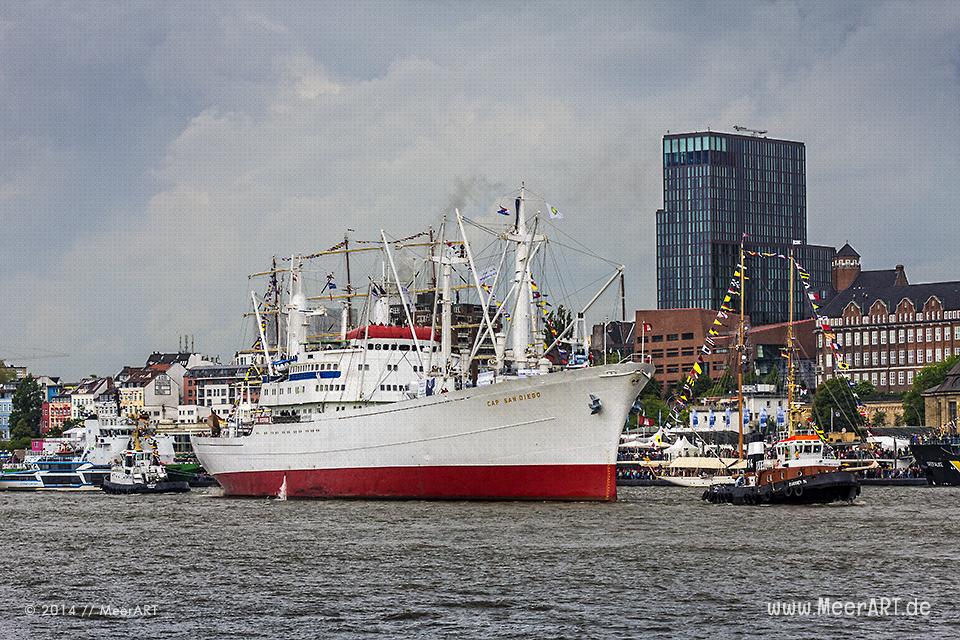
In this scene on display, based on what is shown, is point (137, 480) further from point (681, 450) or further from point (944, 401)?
point (944, 401)

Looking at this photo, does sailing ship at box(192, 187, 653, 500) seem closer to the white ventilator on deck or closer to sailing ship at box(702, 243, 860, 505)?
the white ventilator on deck

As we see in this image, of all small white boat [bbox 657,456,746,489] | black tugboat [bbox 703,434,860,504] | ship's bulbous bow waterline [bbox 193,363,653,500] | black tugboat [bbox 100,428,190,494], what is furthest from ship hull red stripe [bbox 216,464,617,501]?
small white boat [bbox 657,456,746,489]

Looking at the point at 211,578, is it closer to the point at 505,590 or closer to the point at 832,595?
the point at 505,590

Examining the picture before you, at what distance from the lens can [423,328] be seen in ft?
362

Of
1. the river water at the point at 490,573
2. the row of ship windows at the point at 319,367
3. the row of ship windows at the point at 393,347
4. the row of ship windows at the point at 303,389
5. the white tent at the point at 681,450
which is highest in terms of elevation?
the row of ship windows at the point at 393,347

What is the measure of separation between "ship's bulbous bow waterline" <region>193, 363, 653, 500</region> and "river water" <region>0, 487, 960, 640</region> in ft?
7.74

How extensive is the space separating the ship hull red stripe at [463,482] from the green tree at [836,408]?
98045mm

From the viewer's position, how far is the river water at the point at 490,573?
4325 centimetres

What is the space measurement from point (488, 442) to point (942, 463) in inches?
2082

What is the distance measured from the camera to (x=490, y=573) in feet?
A: 176

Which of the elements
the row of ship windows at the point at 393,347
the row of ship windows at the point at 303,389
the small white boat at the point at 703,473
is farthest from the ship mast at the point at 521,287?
the small white boat at the point at 703,473

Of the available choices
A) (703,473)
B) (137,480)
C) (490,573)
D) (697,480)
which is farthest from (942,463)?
(490,573)

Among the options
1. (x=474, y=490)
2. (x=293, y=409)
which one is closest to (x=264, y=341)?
(x=293, y=409)

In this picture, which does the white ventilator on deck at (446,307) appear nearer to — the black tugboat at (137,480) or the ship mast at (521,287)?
the ship mast at (521,287)
